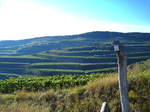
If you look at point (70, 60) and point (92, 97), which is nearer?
point (92, 97)

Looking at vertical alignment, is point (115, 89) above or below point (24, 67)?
above

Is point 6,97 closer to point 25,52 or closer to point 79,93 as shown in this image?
point 79,93

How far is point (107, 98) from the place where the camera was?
8.14 m

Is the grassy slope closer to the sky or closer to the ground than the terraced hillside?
closer to the sky

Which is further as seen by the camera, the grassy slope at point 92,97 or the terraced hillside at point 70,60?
the terraced hillside at point 70,60

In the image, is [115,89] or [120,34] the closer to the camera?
[115,89]

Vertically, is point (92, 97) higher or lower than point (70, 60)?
higher

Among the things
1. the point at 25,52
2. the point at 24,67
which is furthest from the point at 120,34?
the point at 24,67

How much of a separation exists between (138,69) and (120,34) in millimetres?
145946

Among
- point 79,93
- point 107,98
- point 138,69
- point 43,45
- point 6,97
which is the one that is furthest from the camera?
point 43,45

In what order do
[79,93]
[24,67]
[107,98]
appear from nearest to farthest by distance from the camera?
[107,98] < [79,93] < [24,67]

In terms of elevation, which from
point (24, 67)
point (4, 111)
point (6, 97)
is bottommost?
point (24, 67)

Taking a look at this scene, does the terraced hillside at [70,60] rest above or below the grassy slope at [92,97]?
below

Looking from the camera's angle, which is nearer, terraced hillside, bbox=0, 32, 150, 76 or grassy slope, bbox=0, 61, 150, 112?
grassy slope, bbox=0, 61, 150, 112
